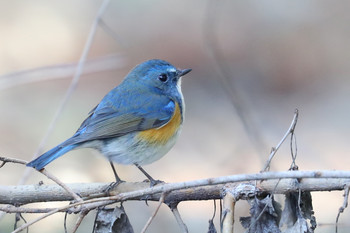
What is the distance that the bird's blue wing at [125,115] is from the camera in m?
3.71

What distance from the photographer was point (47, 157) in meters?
3.10

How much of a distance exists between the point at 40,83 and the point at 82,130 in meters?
4.57

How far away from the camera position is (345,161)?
5805 mm

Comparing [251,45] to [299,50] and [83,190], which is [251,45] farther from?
[83,190]

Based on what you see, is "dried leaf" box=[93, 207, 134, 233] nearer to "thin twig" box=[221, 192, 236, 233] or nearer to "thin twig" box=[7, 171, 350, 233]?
"thin twig" box=[7, 171, 350, 233]

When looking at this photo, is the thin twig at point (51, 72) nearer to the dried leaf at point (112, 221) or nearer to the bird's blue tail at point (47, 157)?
the bird's blue tail at point (47, 157)

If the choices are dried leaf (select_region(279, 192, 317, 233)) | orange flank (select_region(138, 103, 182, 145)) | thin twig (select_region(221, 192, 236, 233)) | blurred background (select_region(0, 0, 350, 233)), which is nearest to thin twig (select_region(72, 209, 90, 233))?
thin twig (select_region(221, 192, 236, 233))

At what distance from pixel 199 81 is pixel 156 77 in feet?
12.3

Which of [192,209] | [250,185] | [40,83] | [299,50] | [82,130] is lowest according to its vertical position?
[250,185]

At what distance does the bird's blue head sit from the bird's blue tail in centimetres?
95

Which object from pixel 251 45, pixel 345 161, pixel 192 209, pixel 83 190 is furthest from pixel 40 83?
pixel 83 190

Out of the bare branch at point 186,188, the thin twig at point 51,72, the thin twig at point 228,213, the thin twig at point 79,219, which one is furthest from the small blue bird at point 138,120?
the thin twig at point 51,72

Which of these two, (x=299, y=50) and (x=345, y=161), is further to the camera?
(x=299, y=50)

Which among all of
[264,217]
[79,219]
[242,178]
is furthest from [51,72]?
[242,178]
